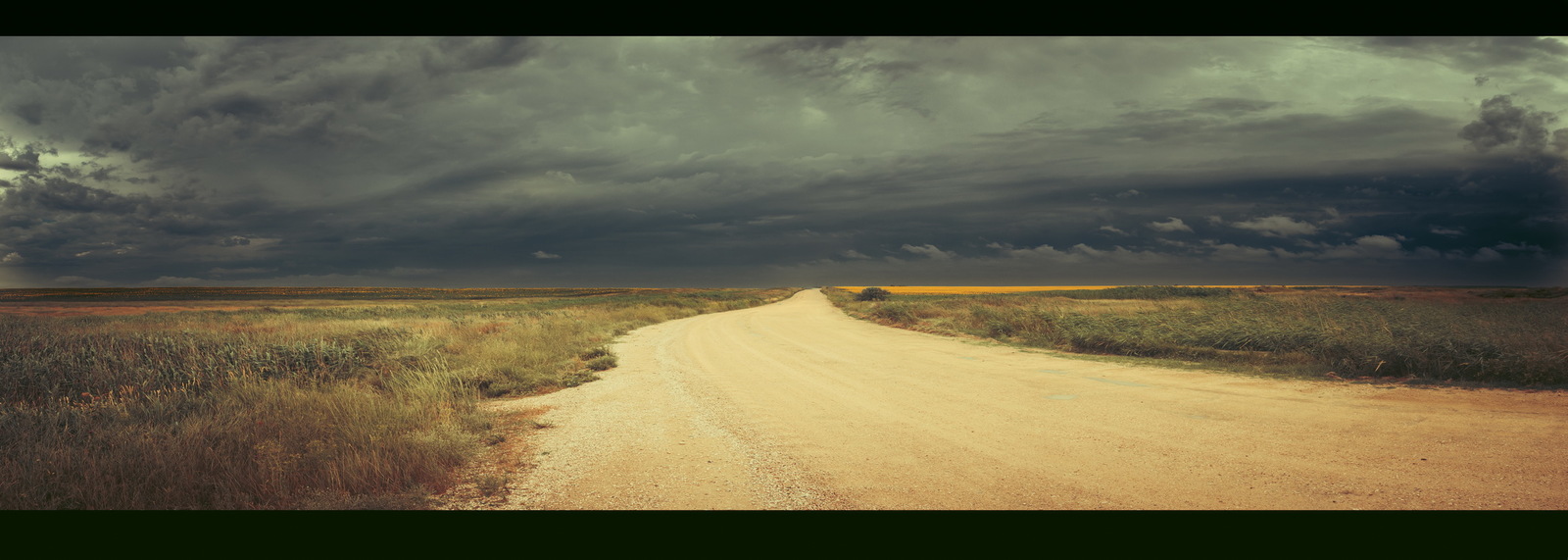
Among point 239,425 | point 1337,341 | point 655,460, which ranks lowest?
point 655,460

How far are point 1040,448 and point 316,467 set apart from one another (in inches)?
263

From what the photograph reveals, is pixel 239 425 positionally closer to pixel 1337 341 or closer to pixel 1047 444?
pixel 1047 444

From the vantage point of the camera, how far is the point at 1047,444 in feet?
21.0

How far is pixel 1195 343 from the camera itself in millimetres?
13938

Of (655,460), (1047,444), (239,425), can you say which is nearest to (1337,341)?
(1047,444)

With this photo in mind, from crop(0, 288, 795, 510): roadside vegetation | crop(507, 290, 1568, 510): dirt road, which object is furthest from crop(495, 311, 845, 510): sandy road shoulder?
crop(0, 288, 795, 510): roadside vegetation

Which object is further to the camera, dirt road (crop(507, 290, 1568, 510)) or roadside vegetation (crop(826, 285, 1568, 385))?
roadside vegetation (crop(826, 285, 1568, 385))

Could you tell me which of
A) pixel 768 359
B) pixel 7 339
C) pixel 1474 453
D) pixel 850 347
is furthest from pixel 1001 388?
pixel 7 339

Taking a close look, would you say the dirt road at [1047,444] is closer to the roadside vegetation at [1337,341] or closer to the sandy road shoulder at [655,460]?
the sandy road shoulder at [655,460]

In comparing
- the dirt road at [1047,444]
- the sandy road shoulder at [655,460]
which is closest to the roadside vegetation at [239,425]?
the sandy road shoulder at [655,460]

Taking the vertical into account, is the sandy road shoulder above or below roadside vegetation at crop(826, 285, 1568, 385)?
below

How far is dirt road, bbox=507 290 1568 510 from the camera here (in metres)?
4.80

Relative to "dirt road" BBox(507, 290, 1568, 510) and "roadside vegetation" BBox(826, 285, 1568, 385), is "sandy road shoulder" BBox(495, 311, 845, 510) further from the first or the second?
"roadside vegetation" BBox(826, 285, 1568, 385)

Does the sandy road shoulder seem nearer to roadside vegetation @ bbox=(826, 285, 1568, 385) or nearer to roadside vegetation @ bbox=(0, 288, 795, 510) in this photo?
roadside vegetation @ bbox=(0, 288, 795, 510)
